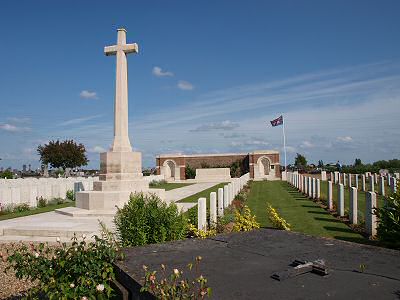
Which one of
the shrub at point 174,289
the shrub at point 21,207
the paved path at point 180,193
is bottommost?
the shrub at point 21,207

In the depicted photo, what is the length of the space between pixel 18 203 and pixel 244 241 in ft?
41.6

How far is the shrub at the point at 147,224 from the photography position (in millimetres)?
5664

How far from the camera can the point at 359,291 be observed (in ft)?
8.09

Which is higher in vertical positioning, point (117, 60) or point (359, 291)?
point (117, 60)

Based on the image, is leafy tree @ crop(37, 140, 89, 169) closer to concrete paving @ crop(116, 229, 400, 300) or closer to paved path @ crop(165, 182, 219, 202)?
paved path @ crop(165, 182, 219, 202)

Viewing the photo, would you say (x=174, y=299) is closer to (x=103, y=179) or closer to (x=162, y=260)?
(x=162, y=260)

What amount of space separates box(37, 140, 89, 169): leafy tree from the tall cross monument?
33750 millimetres

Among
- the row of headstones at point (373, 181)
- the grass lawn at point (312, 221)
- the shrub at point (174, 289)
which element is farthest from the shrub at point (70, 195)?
the shrub at point (174, 289)

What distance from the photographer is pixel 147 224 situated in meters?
5.86

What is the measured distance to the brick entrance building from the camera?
125 ft

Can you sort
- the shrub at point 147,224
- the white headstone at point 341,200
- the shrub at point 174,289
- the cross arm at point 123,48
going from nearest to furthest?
the shrub at point 174,289
the shrub at point 147,224
the white headstone at point 341,200
the cross arm at point 123,48

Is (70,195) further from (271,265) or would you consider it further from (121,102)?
(271,265)

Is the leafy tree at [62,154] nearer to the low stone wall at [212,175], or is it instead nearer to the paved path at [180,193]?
the low stone wall at [212,175]

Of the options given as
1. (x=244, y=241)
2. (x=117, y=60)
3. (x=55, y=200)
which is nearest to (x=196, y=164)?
(x=55, y=200)
